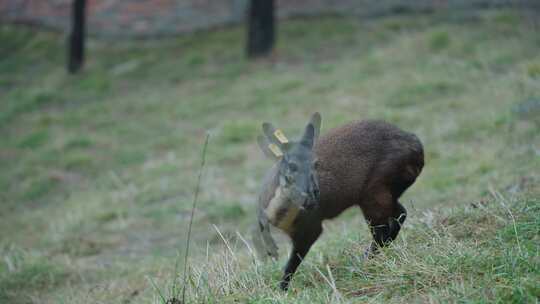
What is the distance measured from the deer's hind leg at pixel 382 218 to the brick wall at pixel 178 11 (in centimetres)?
869

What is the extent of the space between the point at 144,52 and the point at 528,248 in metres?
10.6

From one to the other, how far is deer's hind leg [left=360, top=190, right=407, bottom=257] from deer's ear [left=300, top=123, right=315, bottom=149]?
0.60 m

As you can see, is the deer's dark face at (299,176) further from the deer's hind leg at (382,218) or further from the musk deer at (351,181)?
the deer's hind leg at (382,218)

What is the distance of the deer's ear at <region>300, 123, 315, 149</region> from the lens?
11.2 feet

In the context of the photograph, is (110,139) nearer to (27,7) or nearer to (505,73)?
(505,73)

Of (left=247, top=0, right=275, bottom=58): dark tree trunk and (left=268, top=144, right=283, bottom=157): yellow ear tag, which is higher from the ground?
(left=268, top=144, right=283, bottom=157): yellow ear tag

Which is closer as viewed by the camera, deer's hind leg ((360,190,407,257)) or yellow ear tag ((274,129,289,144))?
yellow ear tag ((274,129,289,144))

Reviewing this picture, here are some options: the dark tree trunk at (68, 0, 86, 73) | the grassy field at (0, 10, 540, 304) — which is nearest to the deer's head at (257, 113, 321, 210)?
the grassy field at (0, 10, 540, 304)

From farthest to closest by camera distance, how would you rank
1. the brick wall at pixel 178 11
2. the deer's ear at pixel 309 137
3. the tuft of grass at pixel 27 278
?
the brick wall at pixel 178 11 < the tuft of grass at pixel 27 278 < the deer's ear at pixel 309 137

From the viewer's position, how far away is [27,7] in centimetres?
1502

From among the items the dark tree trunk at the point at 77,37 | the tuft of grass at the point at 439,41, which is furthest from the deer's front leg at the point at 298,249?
the dark tree trunk at the point at 77,37

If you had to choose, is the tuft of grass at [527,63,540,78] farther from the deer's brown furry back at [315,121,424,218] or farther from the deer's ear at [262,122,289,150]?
the deer's ear at [262,122,289,150]

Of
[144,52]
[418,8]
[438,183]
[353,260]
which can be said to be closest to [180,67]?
[144,52]

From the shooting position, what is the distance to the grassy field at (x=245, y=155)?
11.5 ft
